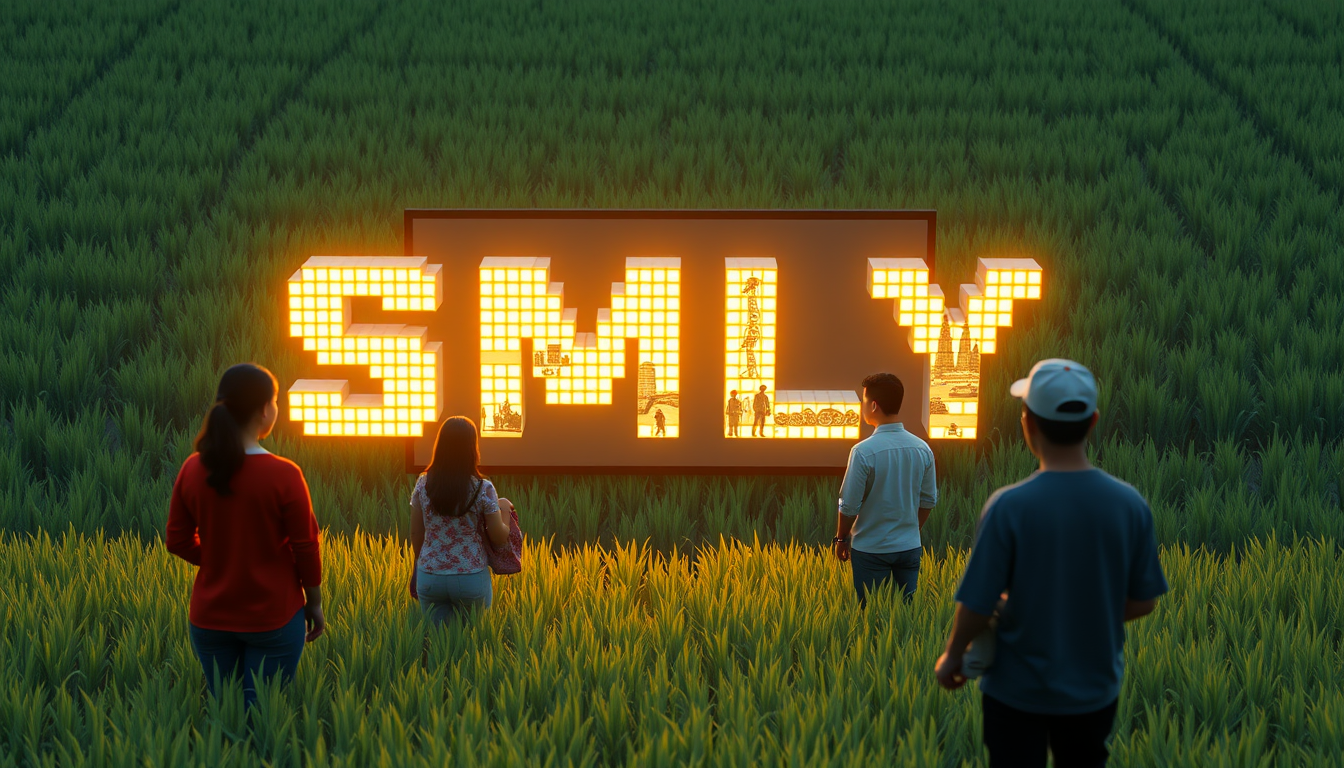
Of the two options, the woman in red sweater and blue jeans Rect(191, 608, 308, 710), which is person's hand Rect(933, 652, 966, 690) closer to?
the woman in red sweater

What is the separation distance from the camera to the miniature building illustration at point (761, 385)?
6820mm

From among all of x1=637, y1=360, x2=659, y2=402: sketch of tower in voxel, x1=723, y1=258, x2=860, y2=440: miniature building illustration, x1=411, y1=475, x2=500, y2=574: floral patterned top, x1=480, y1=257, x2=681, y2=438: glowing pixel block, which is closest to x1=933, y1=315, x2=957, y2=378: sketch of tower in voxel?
x1=723, y1=258, x2=860, y2=440: miniature building illustration

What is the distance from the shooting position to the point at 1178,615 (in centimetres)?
521

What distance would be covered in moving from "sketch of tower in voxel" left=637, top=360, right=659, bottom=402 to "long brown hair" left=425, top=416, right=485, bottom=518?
2.15 metres

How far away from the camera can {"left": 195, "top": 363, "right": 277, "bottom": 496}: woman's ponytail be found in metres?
3.91

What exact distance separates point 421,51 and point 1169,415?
11285mm

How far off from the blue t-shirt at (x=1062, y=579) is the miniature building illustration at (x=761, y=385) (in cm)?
369

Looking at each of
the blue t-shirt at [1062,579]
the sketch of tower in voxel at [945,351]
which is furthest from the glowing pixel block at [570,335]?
the blue t-shirt at [1062,579]

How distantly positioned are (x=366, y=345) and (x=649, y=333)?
171 centimetres

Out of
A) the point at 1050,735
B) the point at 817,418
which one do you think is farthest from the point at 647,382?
the point at 1050,735

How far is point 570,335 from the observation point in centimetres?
681

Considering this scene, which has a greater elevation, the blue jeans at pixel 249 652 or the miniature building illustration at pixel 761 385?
the miniature building illustration at pixel 761 385

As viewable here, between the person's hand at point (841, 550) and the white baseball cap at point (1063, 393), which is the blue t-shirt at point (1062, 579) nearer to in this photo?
the white baseball cap at point (1063, 393)

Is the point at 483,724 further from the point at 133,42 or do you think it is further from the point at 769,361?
the point at 133,42
